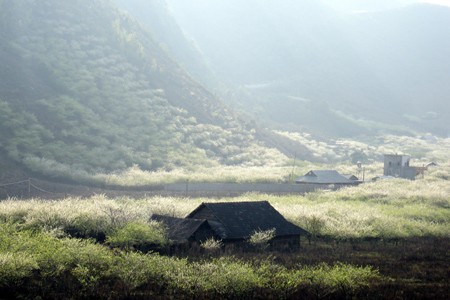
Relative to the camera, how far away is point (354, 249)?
44.5 metres

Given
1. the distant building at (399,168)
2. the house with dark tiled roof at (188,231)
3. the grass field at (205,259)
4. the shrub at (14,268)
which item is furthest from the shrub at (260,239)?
the distant building at (399,168)

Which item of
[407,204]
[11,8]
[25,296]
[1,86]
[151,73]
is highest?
[11,8]

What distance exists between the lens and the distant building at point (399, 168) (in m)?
102

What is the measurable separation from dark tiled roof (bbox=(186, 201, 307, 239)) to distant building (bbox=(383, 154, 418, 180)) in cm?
6154

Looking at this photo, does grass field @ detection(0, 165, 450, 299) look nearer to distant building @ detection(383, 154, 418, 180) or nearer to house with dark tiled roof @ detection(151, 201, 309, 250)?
house with dark tiled roof @ detection(151, 201, 309, 250)

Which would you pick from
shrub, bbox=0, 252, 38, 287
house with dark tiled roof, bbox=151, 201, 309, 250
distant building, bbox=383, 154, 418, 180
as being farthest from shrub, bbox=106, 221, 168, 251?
distant building, bbox=383, 154, 418, 180

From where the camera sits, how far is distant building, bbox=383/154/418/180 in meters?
102

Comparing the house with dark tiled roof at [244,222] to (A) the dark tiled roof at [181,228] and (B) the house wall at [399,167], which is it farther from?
(B) the house wall at [399,167]

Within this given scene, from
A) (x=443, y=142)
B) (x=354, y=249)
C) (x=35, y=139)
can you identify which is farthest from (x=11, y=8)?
(x=443, y=142)

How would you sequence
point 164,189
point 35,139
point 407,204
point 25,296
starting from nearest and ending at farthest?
point 25,296 < point 407,204 < point 164,189 < point 35,139

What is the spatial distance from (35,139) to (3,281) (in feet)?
210

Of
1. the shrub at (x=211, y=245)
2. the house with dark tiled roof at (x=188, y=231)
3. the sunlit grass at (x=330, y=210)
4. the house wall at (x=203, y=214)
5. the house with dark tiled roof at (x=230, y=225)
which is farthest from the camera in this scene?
the sunlit grass at (x=330, y=210)

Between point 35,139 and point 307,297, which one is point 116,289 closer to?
point 307,297

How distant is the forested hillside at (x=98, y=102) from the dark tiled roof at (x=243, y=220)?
38.6 m
